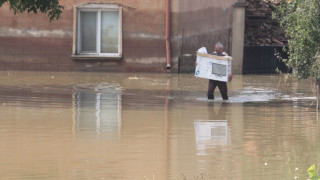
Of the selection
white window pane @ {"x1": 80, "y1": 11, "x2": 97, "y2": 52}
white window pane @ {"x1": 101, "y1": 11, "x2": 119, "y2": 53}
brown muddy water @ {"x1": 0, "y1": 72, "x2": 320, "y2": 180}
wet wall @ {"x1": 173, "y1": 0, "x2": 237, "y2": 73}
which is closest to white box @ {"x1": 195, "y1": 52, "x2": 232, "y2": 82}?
brown muddy water @ {"x1": 0, "y1": 72, "x2": 320, "y2": 180}

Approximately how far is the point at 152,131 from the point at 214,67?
528cm

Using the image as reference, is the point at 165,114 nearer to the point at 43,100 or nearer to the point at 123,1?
the point at 43,100

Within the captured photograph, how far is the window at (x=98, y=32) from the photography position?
26.7 meters

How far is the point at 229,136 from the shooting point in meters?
13.6

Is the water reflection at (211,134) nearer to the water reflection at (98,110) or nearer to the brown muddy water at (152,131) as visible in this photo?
the brown muddy water at (152,131)

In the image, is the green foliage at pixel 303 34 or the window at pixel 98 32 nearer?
the green foliage at pixel 303 34

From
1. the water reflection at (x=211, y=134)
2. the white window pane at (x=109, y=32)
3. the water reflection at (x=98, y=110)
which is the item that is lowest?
the water reflection at (x=211, y=134)

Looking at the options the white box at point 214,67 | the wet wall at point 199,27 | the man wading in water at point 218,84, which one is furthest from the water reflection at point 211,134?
the wet wall at point 199,27

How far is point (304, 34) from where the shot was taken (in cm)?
1609

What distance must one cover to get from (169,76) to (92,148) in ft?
45.4

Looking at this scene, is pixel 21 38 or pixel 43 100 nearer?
pixel 43 100

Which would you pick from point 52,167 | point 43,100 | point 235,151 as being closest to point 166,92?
point 43,100

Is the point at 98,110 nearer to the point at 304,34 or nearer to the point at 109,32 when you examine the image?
the point at 304,34

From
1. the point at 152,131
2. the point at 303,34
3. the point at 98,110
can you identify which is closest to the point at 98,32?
the point at 98,110
